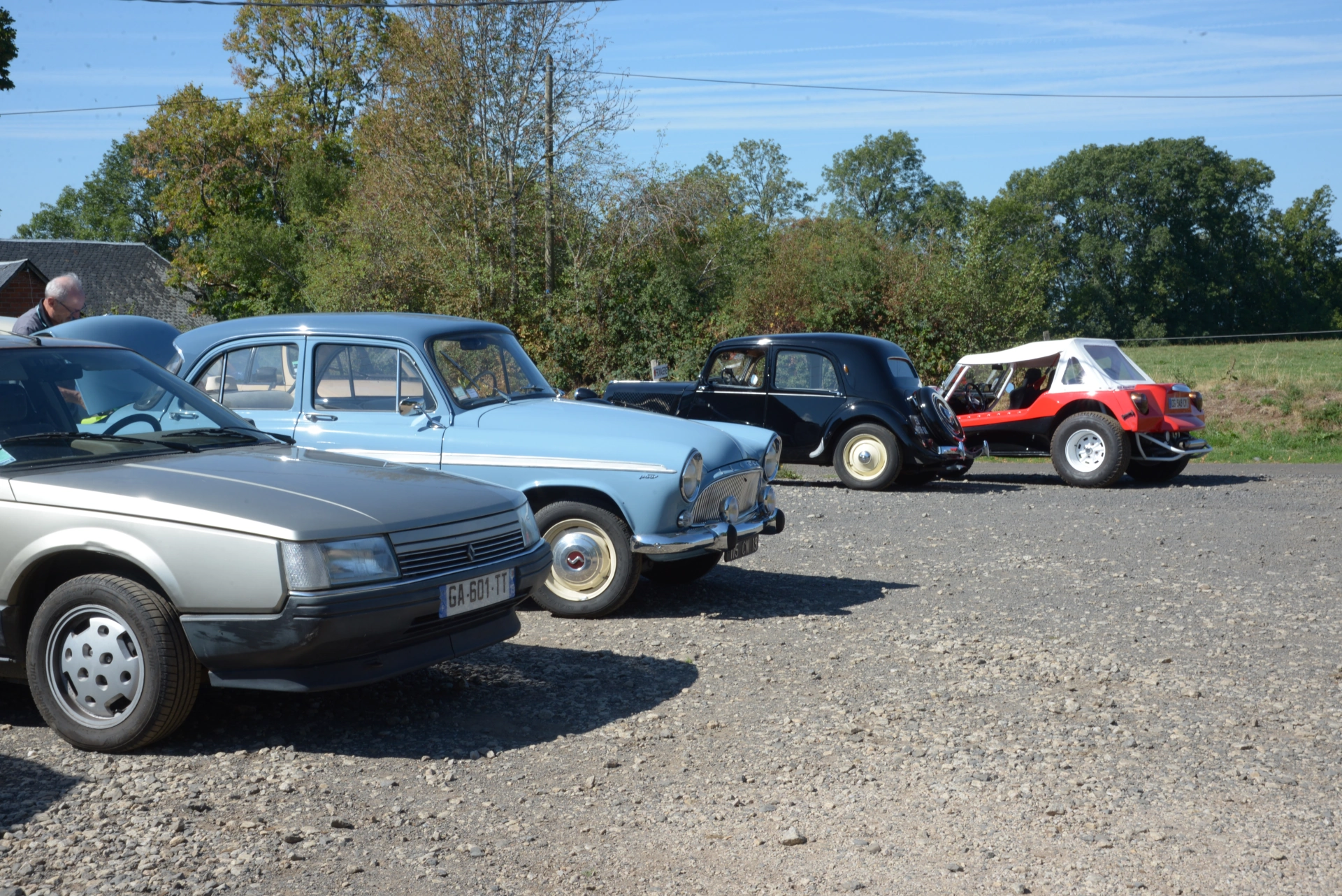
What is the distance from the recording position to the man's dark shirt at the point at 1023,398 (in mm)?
15406

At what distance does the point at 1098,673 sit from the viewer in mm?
5750

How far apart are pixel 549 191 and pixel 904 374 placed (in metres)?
13.9

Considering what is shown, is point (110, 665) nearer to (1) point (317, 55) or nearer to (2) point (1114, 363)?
(2) point (1114, 363)

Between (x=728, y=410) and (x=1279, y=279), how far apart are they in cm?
7084

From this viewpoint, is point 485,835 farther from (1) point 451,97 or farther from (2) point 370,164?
(2) point 370,164

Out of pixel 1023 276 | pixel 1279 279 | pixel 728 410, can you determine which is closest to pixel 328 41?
pixel 1023 276

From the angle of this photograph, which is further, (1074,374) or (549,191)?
(549,191)

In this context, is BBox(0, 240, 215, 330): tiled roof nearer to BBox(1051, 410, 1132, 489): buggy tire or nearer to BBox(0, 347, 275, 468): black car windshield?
BBox(1051, 410, 1132, 489): buggy tire

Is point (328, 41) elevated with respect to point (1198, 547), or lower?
elevated

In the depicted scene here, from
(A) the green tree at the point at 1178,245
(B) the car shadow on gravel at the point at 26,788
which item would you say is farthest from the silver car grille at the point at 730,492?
(A) the green tree at the point at 1178,245

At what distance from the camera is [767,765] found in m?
4.44

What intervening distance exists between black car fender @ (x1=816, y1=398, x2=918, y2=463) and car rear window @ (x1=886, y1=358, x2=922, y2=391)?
39 centimetres

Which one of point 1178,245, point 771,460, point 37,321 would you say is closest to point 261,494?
point 771,460

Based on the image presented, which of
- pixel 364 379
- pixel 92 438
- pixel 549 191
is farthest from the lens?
pixel 549 191
